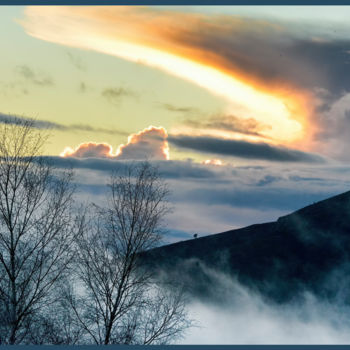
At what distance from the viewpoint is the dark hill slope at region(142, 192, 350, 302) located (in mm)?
69250

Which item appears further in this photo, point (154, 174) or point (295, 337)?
point (295, 337)

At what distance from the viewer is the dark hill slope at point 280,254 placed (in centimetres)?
6925

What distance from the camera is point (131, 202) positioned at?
74.9ft

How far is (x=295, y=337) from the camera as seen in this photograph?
67.9m

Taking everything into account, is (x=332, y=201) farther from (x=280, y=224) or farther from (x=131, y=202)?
(x=131, y=202)

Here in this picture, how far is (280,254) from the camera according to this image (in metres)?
71.7

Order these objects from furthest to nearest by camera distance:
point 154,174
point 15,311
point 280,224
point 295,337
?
1. point 280,224
2. point 295,337
3. point 154,174
4. point 15,311

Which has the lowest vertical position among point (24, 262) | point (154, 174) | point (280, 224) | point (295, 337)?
point (295, 337)

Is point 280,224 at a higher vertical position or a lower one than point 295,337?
higher

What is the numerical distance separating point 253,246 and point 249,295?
6206 mm

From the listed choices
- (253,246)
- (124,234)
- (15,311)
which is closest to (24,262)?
(15,311)

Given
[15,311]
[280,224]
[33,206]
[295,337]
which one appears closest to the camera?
[15,311]

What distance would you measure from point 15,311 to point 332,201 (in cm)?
5651

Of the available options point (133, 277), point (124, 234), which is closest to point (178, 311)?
point (133, 277)
